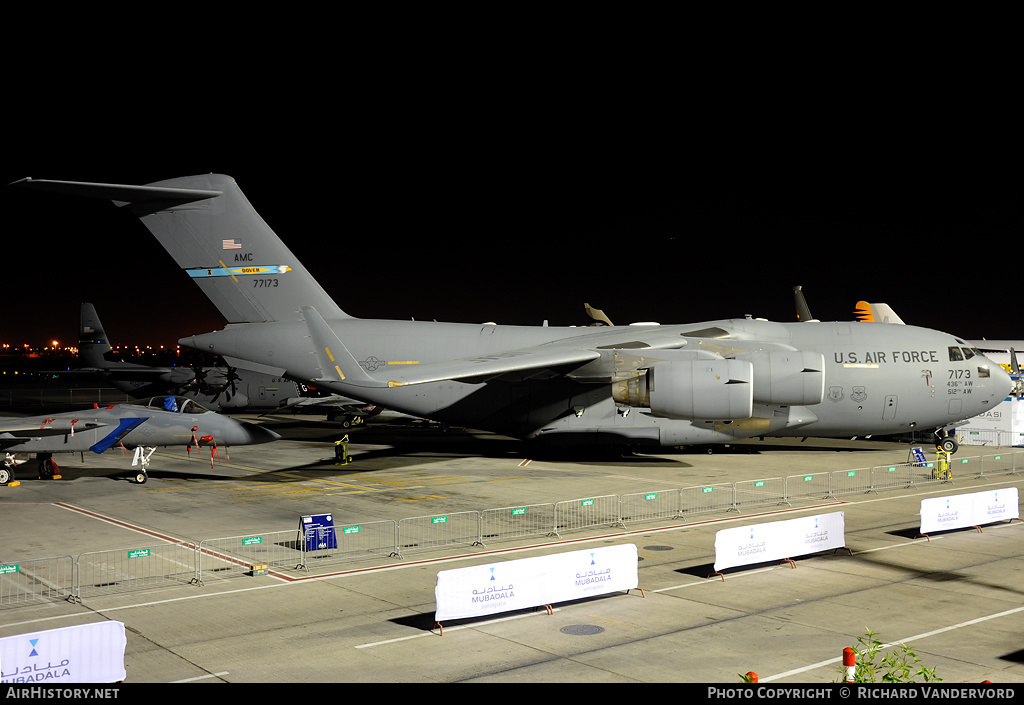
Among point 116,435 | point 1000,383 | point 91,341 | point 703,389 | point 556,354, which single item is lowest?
point 116,435

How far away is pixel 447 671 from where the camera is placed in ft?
26.4

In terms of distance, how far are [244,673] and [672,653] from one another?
165 inches

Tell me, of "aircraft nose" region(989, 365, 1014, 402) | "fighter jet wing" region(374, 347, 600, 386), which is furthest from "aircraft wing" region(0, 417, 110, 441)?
"aircraft nose" region(989, 365, 1014, 402)

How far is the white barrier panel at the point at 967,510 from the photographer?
1427 centimetres

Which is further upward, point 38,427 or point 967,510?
point 38,427

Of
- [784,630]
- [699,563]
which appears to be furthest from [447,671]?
[699,563]

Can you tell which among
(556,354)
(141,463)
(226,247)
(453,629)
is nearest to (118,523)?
(141,463)

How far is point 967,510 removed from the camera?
14789mm

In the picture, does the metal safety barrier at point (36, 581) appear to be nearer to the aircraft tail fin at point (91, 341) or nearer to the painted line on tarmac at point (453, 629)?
the painted line on tarmac at point (453, 629)

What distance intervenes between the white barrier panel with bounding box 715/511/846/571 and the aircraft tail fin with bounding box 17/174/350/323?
51.7 ft

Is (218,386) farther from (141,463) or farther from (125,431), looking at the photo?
(125,431)

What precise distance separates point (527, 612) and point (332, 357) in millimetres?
9238

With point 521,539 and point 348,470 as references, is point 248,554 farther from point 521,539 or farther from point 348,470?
point 348,470

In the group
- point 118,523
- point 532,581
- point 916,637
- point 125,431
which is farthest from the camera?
point 125,431
